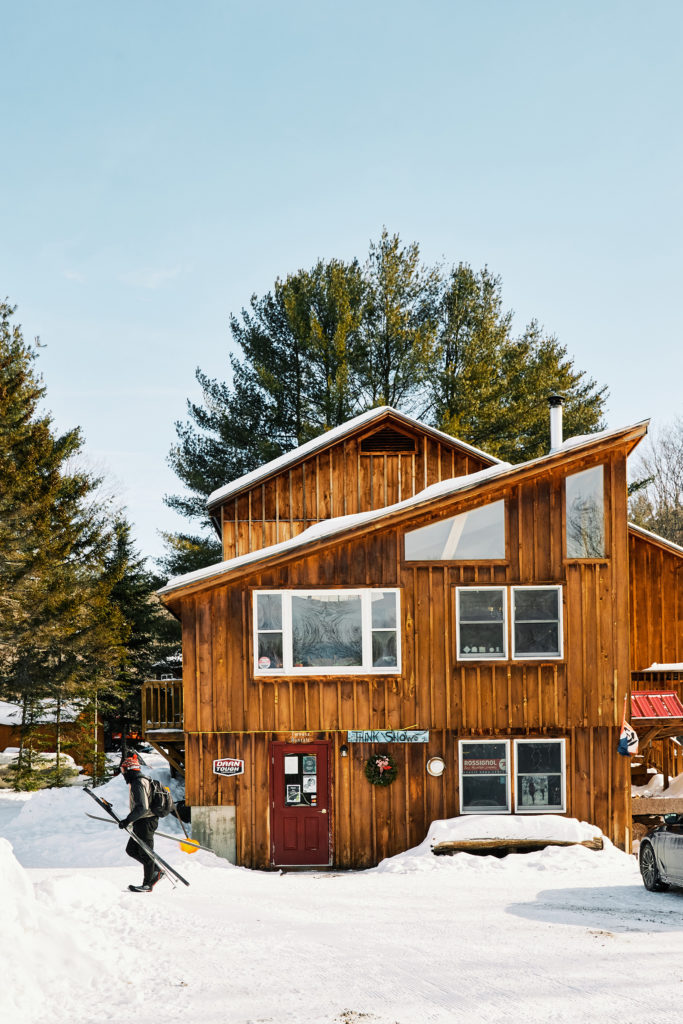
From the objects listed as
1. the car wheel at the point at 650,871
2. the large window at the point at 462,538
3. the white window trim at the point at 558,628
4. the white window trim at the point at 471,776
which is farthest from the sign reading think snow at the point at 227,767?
the car wheel at the point at 650,871

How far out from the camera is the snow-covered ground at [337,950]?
25.2 ft

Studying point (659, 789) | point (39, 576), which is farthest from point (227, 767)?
point (39, 576)

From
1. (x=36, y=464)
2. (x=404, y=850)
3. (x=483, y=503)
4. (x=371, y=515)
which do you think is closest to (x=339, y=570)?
(x=371, y=515)

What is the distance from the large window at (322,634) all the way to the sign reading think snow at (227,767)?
183cm

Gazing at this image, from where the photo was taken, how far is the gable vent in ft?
77.4

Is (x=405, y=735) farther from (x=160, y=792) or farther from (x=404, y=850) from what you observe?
(x=160, y=792)

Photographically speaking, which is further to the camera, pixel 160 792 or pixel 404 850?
pixel 404 850

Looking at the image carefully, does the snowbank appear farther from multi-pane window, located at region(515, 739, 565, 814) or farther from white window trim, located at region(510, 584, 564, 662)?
white window trim, located at region(510, 584, 564, 662)

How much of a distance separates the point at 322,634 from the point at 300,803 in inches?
130

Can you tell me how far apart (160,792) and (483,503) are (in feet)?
28.8

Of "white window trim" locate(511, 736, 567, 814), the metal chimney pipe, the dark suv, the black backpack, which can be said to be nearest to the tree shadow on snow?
the dark suv

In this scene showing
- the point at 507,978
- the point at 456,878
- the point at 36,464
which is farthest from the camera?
the point at 36,464

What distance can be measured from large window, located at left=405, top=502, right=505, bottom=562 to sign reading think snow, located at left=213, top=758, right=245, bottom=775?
5.19 metres

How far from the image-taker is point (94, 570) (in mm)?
35125
